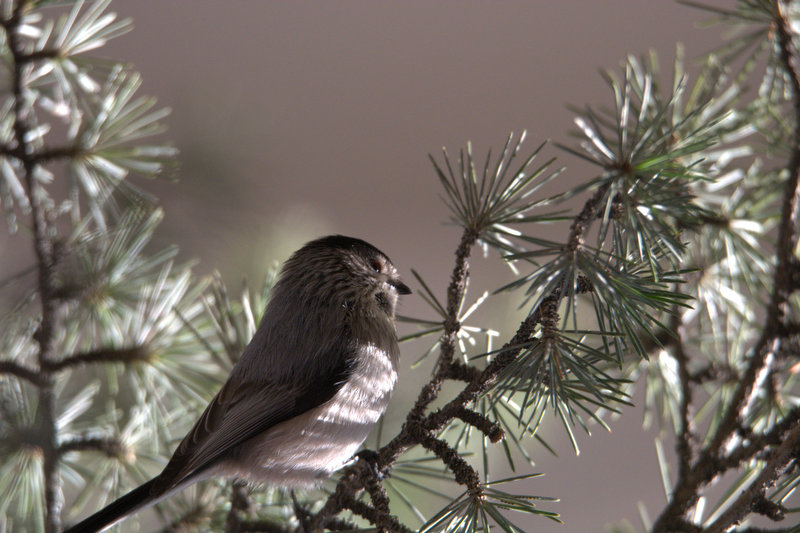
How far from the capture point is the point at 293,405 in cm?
80

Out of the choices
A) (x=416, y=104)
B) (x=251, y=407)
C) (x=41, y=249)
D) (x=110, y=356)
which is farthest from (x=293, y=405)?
(x=416, y=104)

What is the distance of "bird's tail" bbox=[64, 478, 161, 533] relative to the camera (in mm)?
669

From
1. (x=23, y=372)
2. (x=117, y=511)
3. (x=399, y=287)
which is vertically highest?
(x=399, y=287)

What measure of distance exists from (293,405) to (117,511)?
0.69ft

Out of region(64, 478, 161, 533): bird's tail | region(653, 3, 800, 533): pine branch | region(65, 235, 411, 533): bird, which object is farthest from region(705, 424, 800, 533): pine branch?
region(64, 478, 161, 533): bird's tail

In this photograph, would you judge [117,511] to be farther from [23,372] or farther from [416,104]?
[416,104]

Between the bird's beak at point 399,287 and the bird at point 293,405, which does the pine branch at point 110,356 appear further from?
the bird's beak at point 399,287

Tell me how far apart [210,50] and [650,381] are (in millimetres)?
2055

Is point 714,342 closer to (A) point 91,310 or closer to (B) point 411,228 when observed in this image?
(A) point 91,310

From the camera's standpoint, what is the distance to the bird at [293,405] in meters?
0.75

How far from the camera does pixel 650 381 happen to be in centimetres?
77

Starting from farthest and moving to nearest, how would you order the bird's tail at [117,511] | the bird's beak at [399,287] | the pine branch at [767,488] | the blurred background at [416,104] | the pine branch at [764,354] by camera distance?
the blurred background at [416,104] < the bird's beak at [399,287] < the bird's tail at [117,511] < the pine branch at [764,354] < the pine branch at [767,488]

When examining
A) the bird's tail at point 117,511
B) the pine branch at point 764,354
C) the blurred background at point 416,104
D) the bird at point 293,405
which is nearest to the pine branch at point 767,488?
the pine branch at point 764,354

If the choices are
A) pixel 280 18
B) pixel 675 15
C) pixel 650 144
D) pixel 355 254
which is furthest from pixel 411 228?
pixel 650 144
